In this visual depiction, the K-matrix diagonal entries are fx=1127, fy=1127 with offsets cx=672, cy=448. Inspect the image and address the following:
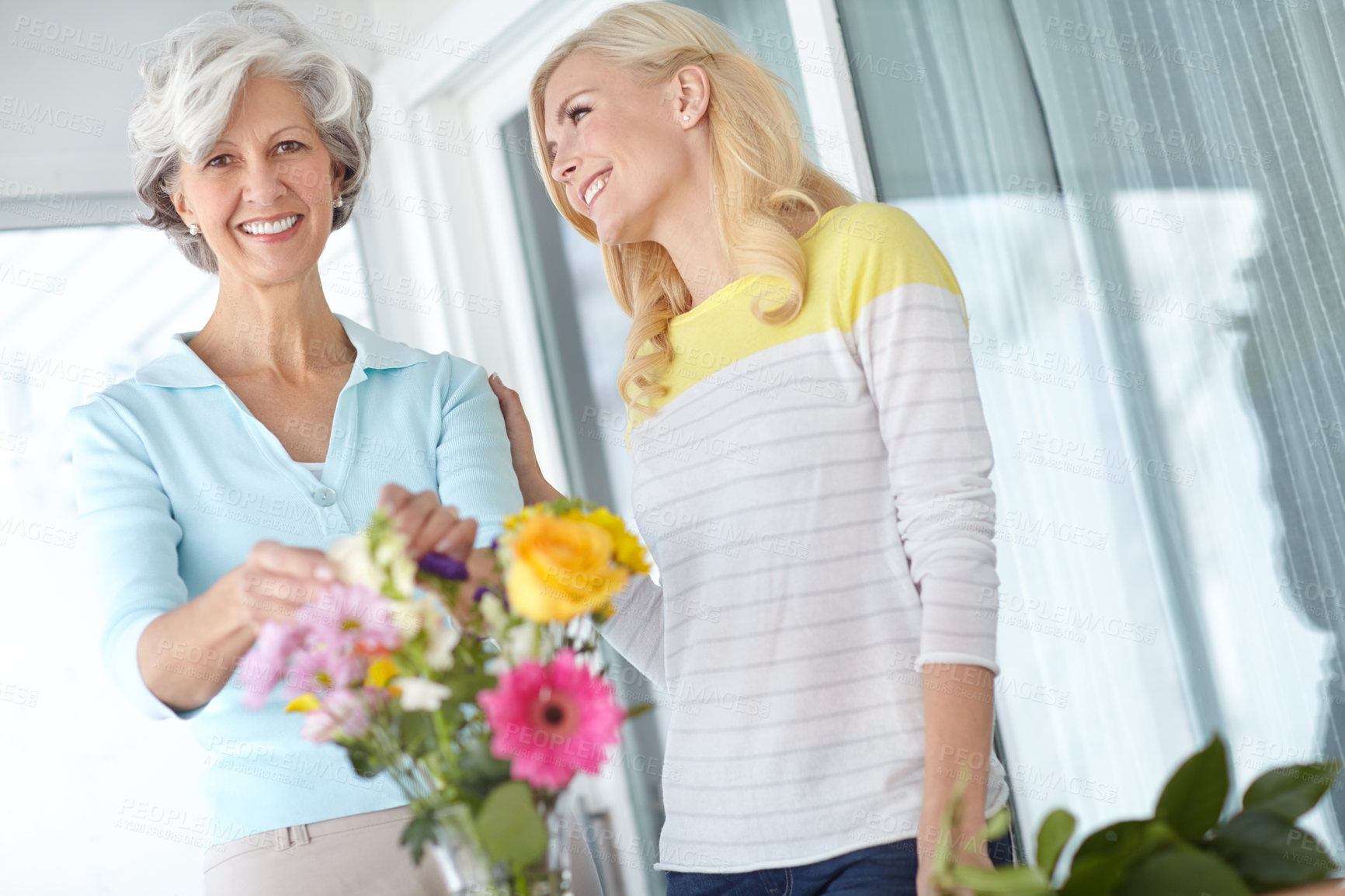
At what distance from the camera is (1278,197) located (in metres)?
1.53

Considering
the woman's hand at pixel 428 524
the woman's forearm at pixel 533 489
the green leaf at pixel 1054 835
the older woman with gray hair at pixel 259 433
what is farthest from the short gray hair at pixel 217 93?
the green leaf at pixel 1054 835

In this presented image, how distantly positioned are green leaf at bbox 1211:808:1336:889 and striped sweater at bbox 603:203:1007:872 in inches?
11.2

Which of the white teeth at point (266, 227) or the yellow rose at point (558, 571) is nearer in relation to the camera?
the yellow rose at point (558, 571)

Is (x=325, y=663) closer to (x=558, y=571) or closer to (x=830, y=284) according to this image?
(x=558, y=571)

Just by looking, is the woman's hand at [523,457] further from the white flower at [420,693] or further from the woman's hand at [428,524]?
the white flower at [420,693]

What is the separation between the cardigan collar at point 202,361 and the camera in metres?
1.33

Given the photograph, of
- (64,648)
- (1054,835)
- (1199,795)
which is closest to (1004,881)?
(1054,835)

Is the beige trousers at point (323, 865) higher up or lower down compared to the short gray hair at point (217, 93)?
lower down

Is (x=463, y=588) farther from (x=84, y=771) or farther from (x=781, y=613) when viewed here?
(x=84, y=771)

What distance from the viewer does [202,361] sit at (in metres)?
1.38

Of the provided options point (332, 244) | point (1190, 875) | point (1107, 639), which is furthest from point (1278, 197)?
point (332, 244)

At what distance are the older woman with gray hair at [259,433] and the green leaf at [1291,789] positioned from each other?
2.57 feet

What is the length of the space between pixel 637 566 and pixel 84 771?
2.30 meters

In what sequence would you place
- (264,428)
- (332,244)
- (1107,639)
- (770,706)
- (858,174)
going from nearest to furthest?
(770,706), (264,428), (1107,639), (858,174), (332,244)
